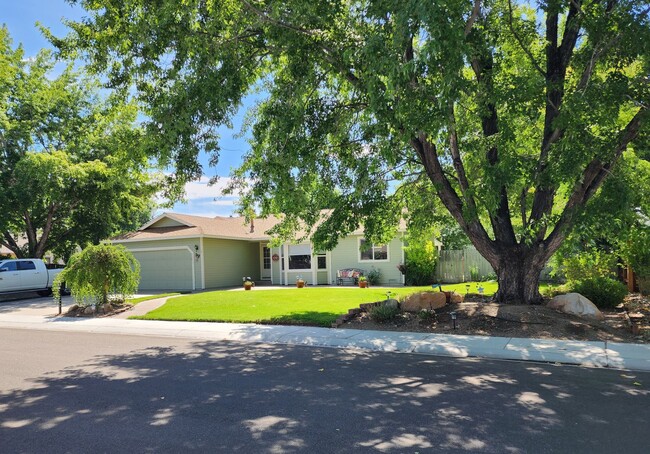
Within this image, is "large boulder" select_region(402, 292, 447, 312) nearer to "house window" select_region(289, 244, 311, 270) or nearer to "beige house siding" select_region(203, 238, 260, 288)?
"house window" select_region(289, 244, 311, 270)

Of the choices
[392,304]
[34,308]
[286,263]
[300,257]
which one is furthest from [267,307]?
[300,257]

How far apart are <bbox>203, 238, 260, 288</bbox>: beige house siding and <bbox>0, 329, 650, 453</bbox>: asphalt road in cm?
1685

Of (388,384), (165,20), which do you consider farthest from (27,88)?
(388,384)

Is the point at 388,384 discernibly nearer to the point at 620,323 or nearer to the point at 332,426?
the point at 332,426

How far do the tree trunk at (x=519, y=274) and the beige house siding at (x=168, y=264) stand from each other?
16988 millimetres

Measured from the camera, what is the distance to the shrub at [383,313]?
38.3 feet

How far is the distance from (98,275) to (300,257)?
12.7m

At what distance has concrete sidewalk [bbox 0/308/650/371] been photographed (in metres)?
8.11

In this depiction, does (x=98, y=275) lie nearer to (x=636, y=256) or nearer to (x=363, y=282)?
(x=363, y=282)

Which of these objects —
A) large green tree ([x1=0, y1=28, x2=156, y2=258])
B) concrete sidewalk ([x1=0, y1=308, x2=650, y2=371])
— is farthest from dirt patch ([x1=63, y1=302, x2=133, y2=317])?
large green tree ([x1=0, y1=28, x2=156, y2=258])

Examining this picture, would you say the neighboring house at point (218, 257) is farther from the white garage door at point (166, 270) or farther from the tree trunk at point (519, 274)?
the tree trunk at point (519, 274)

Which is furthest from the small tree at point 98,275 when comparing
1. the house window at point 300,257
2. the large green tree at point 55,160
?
the house window at point 300,257

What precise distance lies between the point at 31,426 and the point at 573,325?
32.3 ft

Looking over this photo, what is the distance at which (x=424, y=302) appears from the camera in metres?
12.3
